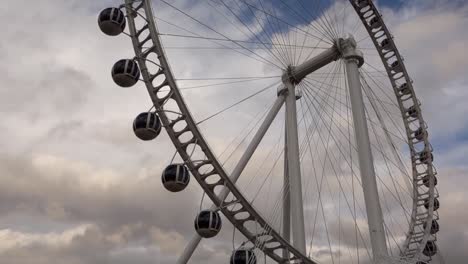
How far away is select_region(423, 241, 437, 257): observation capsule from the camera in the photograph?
91.3 feet

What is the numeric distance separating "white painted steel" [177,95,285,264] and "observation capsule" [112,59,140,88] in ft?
15.5

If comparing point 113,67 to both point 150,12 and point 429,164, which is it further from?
point 429,164

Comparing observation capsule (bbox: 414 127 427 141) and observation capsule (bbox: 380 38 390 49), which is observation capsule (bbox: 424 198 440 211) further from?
observation capsule (bbox: 380 38 390 49)

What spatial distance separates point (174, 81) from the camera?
16.9 metres

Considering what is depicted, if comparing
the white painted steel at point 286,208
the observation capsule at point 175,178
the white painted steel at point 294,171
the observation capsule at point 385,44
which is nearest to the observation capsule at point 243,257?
the observation capsule at point 175,178

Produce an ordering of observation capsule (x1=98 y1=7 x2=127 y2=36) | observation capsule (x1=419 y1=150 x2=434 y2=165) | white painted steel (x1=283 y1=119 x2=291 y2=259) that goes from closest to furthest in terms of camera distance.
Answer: observation capsule (x1=98 y1=7 x2=127 y2=36)
white painted steel (x1=283 y1=119 x2=291 y2=259)
observation capsule (x1=419 y1=150 x2=434 y2=165)

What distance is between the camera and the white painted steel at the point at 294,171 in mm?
19438

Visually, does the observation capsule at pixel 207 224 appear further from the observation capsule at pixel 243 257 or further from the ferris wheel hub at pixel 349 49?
the ferris wheel hub at pixel 349 49

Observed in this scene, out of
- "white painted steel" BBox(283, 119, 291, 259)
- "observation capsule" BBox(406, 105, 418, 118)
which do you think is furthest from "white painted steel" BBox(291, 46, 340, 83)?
"observation capsule" BBox(406, 105, 418, 118)

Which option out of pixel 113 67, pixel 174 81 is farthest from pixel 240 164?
pixel 113 67

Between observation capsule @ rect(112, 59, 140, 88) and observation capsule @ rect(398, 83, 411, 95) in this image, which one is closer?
observation capsule @ rect(112, 59, 140, 88)

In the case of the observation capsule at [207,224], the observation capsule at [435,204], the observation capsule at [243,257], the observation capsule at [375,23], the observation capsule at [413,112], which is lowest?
the observation capsule at [243,257]

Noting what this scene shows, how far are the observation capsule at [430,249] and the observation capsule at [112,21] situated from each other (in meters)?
20.2

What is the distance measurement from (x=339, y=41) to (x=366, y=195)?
23.6 feet
